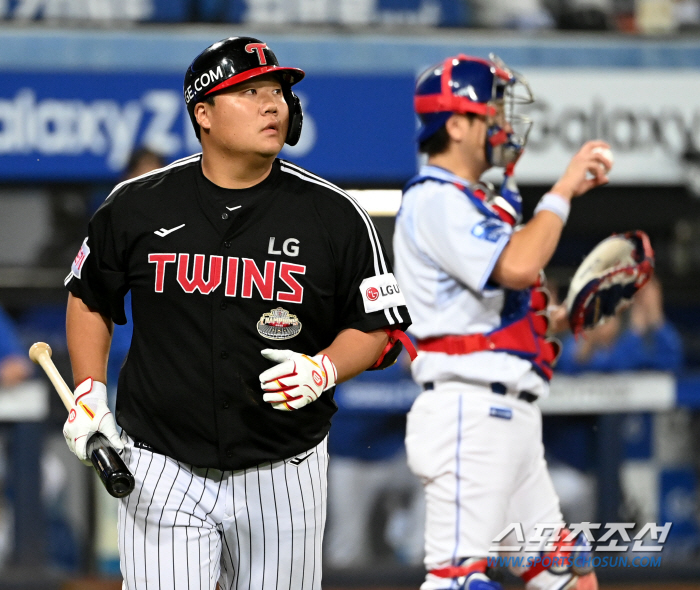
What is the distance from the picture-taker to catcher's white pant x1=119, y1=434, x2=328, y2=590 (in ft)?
8.34

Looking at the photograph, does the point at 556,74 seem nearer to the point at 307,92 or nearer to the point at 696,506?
the point at 307,92

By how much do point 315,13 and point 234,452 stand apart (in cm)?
378

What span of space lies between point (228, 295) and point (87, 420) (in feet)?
1.50

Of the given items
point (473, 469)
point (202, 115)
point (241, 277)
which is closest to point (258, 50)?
point (202, 115)

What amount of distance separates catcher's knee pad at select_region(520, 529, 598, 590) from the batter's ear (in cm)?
181

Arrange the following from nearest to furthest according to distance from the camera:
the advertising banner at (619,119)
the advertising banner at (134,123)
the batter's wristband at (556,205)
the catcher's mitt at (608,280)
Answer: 1. the batter's wristband at (556,205)
2. the catcher's mitt at (608,280)
3. the advertising banner at (134,123)
4. the advertising banner at (619,119)

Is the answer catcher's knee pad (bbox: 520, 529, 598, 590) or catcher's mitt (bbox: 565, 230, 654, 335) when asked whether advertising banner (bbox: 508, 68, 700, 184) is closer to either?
→ catcher's mitt (bbox: 565, 230, 654, 335)

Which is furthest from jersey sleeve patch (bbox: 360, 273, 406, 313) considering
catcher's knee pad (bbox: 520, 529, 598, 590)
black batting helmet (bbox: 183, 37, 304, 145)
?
catcher's knee pad (bbox: 520, 529, 598, 590)

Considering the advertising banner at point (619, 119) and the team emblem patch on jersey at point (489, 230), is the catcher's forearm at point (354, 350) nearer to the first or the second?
the team emblem patch on jersey at point (489, 230)

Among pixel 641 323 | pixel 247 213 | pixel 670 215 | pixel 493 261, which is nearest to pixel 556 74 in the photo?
pixel 670 215

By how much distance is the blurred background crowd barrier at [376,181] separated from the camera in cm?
553

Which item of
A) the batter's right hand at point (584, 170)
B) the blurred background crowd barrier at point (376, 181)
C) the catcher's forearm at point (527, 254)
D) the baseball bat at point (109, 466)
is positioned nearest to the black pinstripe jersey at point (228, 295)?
the baseball bat at point (109, 466)

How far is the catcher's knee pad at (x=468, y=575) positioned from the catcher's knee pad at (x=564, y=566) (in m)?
0.28

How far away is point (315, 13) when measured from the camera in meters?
5.79
